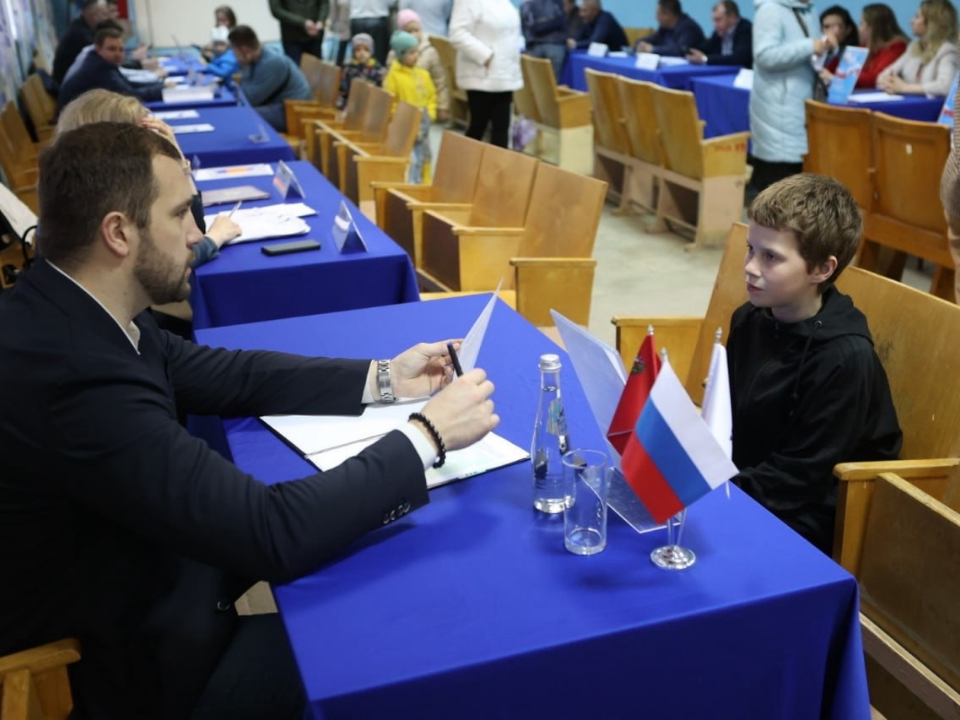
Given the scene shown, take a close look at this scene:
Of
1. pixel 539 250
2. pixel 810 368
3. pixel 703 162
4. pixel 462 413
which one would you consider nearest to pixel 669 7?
pixel 703 162

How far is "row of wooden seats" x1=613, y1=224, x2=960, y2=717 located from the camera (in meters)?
1.48

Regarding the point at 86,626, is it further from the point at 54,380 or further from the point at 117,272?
the point at 117,272

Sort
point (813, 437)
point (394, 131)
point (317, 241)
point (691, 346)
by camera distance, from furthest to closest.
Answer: point (394, 131) < point (317, 241) < point (691, 346) < point (813, 437)

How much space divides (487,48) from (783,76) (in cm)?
177

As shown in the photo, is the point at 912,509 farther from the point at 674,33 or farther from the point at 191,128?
the point at 674,33

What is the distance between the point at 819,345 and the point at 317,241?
5.33 feet

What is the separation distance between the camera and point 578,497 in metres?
1.24

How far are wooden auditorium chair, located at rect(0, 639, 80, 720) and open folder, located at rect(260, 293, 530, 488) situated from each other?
1.46 ft

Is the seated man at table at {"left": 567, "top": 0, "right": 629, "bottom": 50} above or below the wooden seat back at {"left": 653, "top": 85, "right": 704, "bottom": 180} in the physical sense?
above

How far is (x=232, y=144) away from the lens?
183 inches

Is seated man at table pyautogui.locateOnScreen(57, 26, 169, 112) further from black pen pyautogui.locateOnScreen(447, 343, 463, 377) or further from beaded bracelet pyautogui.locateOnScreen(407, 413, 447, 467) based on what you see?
beaded bracelet pyautogui.locateOnScreen(407, 413, 447, 467)

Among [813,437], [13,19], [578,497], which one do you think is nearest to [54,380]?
[578,497]

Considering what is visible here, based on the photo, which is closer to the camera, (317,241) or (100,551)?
(100,551)

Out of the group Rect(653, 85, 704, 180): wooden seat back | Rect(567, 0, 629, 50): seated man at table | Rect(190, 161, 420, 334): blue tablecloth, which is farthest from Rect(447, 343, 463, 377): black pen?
Rect(567, 0, 629, 50): seated man at table
